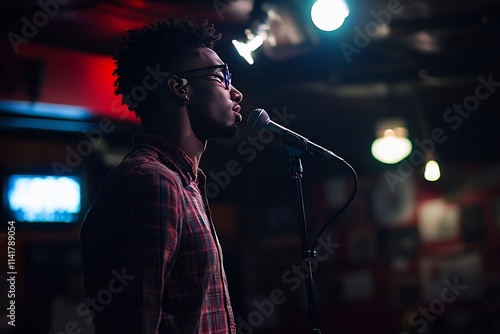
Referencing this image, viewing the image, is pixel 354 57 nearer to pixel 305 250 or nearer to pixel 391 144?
pixel 391 144

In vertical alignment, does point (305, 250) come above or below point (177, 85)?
below

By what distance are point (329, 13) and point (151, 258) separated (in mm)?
3243

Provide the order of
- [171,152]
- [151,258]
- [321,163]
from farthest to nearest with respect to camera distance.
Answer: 1. [321,163]
2. [171,152]
3. [151,258]

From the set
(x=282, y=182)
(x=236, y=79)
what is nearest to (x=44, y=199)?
(x=236, y=79)

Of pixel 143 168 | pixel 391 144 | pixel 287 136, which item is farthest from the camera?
pixel 391 144

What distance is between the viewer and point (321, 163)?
26.6 ft

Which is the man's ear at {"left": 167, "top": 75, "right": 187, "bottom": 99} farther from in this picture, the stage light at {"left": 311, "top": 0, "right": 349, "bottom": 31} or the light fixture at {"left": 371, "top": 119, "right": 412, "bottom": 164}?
the light fixture at {"left": 371, "top": 119, "right": 412, "bottom": 164}

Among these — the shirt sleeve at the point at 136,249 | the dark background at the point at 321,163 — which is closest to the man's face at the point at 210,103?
the shirt sleeve at the point at 136,249

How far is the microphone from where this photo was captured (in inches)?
80.9

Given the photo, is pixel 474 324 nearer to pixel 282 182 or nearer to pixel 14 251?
pixel 282 182

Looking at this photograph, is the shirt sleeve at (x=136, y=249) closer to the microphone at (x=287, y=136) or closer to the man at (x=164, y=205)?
the man at (x=164, y=205)

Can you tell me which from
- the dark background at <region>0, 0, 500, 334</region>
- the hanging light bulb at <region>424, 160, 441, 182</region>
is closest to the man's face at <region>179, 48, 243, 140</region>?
the dark background at <region>0, 0, 500, 334</region>

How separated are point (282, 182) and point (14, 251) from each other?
3366 millimetres

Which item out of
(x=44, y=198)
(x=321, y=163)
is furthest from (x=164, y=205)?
(x=321, y=163)
